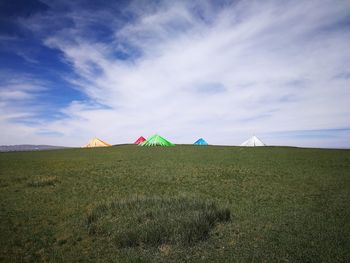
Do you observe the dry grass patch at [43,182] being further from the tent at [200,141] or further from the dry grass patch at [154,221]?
the tent at [200,141]

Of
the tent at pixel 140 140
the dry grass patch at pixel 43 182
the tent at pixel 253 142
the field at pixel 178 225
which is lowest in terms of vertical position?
the field at pixel 178 225

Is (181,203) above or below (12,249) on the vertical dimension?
above

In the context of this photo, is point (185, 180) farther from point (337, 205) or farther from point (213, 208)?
point (337, 205)

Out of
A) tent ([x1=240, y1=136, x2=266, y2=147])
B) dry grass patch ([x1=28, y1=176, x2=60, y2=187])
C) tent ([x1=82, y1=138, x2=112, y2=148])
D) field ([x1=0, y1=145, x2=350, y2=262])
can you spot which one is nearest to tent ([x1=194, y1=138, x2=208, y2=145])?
tent ([x1=240, y1=136, x2=266, y2=147])

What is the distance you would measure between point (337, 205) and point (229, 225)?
249 inches

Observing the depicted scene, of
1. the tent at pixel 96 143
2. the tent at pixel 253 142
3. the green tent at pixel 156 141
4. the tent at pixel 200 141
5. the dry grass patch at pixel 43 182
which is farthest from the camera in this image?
the tent at pixel 200 141

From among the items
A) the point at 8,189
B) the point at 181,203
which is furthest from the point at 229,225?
the point at 8,189

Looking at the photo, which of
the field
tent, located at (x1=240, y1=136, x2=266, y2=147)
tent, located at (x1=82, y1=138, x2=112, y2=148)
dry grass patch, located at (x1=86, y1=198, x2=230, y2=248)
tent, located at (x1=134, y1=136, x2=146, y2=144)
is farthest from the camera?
tent, located at (x1=134, y1=136, x2=146, y2=144)

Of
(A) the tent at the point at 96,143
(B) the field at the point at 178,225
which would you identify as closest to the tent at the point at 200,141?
(A) the tent at the point at 96,143

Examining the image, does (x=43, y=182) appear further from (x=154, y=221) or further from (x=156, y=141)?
(x=156, y=141)

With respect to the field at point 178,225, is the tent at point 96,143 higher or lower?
higher

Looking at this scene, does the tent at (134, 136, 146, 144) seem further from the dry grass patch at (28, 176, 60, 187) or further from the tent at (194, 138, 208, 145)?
the dry grass patch at (28, 176, 60, 187)

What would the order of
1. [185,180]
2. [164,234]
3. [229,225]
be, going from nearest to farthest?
[164,234], [229,225], [185,180]

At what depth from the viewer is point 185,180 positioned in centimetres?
2048
